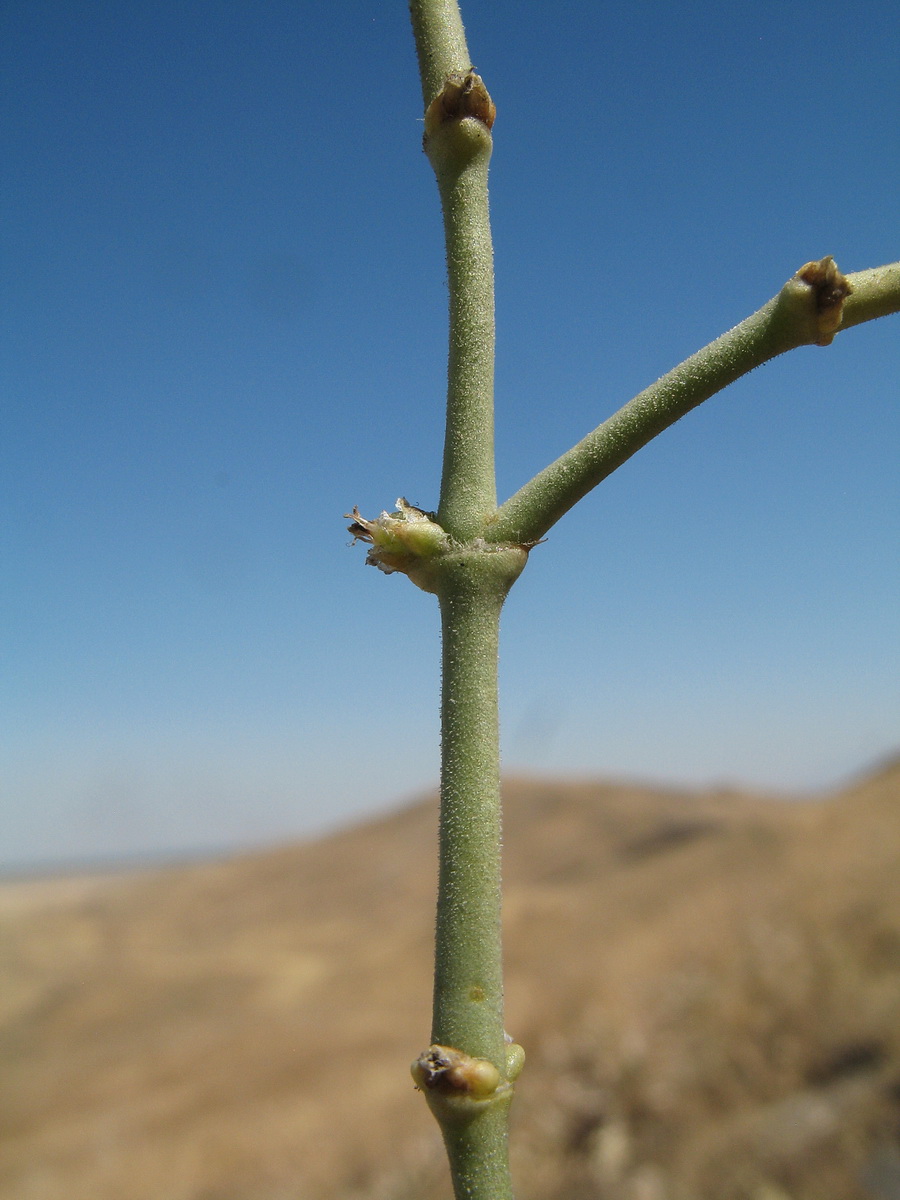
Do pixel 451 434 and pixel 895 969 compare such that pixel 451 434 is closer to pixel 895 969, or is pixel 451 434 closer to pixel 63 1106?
pixel 895 969

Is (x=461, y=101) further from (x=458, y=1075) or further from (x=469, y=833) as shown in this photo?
Answer: (x=458, y=1075)

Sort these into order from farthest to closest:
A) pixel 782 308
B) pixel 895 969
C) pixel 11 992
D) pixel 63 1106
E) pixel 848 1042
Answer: pixel 11 992, pixel 63 1106, pixel 895 969, pixel 848 1042, pixel 782 308

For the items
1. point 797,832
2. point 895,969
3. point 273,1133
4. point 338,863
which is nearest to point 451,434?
point 895,969

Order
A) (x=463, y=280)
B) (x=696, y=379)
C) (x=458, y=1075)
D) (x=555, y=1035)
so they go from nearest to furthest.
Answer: (x=458, y=1075) < (x=696, y=379) < (x=463, y=280) < (x=555, y=1035)

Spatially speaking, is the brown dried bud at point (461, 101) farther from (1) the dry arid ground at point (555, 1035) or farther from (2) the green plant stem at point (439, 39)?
(1) the dry arid ground at point (555, 1035)

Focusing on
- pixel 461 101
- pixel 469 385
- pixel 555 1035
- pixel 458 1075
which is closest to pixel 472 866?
pixel 458 1075

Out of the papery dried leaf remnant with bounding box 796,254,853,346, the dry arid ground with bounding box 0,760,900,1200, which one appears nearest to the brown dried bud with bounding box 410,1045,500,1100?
the papery dried leaf remnant with bounding box 796,254,853,346

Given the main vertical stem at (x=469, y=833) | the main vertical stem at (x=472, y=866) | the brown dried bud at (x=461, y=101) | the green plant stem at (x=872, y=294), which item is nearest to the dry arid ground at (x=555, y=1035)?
the main vertical stem at (x=472, y=866)
